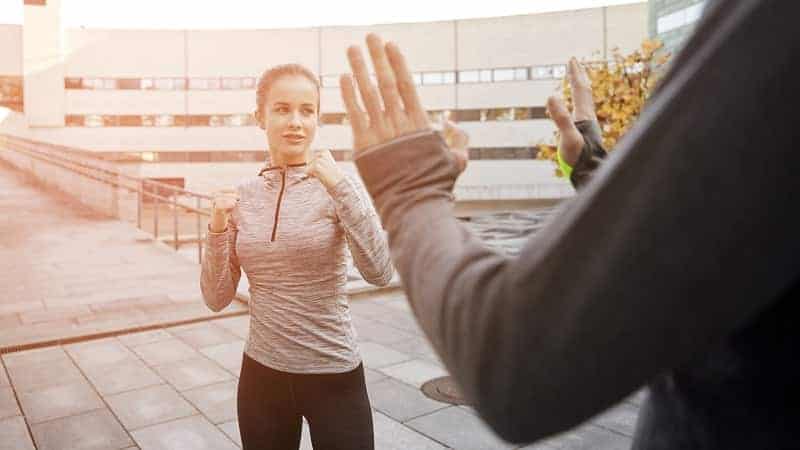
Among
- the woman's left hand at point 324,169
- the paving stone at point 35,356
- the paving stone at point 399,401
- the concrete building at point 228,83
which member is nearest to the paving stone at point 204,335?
the paving stone at point 35,356

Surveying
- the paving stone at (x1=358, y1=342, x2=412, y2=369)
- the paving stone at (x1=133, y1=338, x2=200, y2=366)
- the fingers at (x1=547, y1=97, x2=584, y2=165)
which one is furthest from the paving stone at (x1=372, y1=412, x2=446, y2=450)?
the fingers at (x1=547, y1=97, x2=584, y2=165)

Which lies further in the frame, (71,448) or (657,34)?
(657,34)

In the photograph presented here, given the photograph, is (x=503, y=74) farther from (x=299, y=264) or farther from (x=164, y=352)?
(x=299, y=264)

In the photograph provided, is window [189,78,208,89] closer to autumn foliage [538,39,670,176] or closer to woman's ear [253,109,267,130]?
autumn foliage [538,39,670,176]

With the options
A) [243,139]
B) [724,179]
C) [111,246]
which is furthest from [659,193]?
[243,139]

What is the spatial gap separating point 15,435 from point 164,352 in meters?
2.00

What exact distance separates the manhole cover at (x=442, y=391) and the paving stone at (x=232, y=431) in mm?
1584

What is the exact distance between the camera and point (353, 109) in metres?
0.84

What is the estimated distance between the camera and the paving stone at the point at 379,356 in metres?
5.87

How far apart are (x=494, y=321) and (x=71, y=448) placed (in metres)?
4.41

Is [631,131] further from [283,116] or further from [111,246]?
[111,246]

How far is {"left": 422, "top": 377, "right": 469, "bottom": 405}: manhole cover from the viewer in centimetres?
485

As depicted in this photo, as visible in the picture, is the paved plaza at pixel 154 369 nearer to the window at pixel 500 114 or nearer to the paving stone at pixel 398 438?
the paving stone at pixel 398 438

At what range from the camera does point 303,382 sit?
7.59 feet
